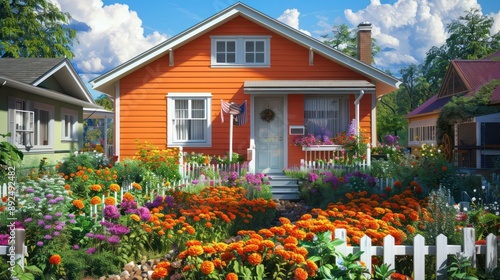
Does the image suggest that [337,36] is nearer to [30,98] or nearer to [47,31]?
[47,31]

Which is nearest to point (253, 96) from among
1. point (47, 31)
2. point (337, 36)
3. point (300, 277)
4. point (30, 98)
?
point (30, 98)

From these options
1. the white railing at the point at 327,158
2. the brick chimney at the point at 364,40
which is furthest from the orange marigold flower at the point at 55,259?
the brick chimney at the point at 364,40

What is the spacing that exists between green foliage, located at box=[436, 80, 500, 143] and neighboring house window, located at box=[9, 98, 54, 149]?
15066mm

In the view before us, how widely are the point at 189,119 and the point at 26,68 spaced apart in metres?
6.74

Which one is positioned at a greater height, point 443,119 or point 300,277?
point 443,119

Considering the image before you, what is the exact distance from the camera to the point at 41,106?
18.6 metres

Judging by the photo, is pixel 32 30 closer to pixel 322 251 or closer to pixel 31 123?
pixel 31 123

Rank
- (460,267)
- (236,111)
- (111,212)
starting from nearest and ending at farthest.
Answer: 1. (460,267)
2. (111,212)
3. (236,111)

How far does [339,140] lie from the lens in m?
15.8

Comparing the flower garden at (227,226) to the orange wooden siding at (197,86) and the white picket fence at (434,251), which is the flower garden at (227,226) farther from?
the orange wooden siding at (197,86)

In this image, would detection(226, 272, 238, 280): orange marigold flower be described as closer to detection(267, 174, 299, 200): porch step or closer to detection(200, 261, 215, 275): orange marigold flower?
detection(200, 261, 215, 275): orange marigold flower

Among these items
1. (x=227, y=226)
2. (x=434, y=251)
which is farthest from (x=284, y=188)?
(x=434, y=251)

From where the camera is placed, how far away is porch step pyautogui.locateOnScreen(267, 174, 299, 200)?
1295cm

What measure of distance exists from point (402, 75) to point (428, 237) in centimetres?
5358
